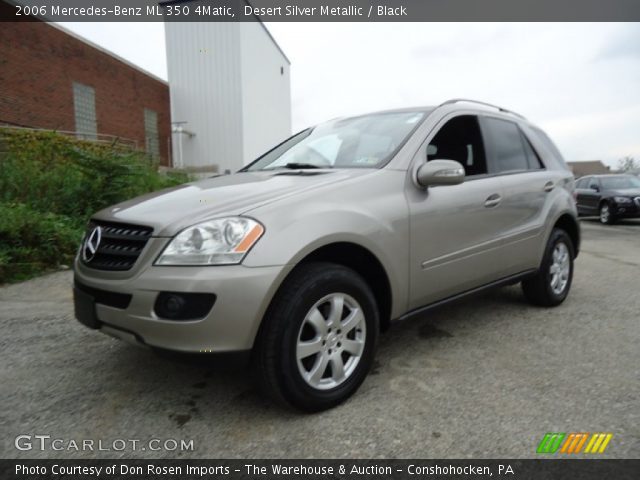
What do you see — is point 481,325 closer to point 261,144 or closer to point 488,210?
point 488,210

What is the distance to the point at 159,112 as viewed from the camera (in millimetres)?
22297

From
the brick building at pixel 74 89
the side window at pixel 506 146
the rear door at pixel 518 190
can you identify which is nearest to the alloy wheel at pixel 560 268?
the rear door at pixel 518 190

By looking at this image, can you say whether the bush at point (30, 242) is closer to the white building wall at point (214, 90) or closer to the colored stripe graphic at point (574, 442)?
the colored stripe graphic at point (574, 442)

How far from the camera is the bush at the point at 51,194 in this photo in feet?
15.3

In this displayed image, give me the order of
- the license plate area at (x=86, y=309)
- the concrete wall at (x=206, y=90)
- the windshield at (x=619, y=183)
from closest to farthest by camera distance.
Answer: the license plate area at (x=86, y=309)
the windshield at (x=619, y=183)
the concrete wall at (x=206, y=90)

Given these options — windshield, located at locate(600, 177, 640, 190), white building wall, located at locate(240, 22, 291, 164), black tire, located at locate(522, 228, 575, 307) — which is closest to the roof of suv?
black tire, located at locate(522, 228, 575, 307)

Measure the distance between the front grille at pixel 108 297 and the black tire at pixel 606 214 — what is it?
45.6 ft

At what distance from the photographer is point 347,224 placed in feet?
7.13

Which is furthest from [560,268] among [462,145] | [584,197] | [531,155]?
[584,197]

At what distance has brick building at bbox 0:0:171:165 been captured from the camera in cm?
1433

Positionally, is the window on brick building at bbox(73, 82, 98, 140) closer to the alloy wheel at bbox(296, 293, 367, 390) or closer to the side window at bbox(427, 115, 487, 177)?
the side window at bbox(427, 115, 487, 177)

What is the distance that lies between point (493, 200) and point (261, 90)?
24.1m

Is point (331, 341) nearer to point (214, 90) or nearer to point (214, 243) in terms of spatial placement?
point (214, 243)

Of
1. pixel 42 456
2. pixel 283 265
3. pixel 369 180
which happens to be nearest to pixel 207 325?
pixel 283 265
